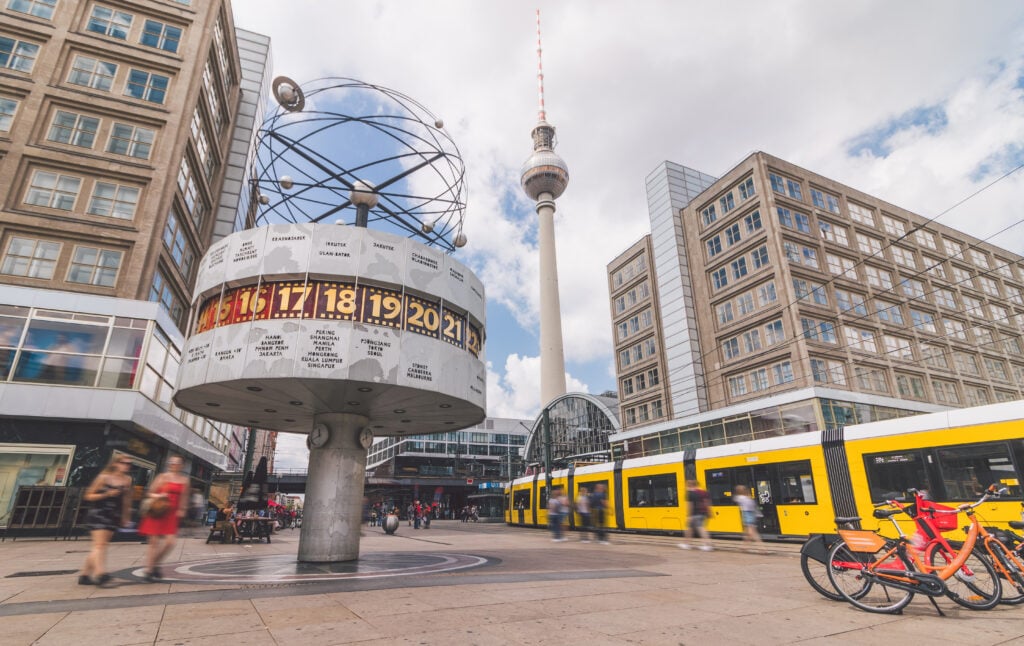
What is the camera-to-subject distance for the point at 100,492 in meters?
7.70

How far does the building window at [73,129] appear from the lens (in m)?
24.9

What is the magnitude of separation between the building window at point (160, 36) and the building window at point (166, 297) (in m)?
13.2

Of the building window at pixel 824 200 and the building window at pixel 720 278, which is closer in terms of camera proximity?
the building window at pixel 824 200

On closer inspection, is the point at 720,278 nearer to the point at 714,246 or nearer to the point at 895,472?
the point at 714,246

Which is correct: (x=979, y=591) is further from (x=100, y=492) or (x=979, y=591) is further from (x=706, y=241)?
(x=706, y=241)

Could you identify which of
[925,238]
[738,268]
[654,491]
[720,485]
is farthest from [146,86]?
[925,238]

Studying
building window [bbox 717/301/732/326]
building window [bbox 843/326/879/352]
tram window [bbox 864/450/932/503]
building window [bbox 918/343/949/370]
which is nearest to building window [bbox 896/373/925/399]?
building window [bbox 918/343/949/370]

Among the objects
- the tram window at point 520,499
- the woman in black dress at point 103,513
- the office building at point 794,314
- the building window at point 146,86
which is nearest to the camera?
the woman in black dress at point 103,513

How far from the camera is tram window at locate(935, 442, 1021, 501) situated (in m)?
12.1

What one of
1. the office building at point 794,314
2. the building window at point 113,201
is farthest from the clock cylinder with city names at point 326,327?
the office building at point 794,314

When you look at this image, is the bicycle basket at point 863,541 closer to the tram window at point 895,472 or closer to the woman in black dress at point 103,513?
the tram window at point 895,472

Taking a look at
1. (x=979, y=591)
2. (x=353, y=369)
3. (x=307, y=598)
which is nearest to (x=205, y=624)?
Result: (x=307, y=598)

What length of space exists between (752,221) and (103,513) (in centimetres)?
4352

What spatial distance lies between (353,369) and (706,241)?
42.3 m
